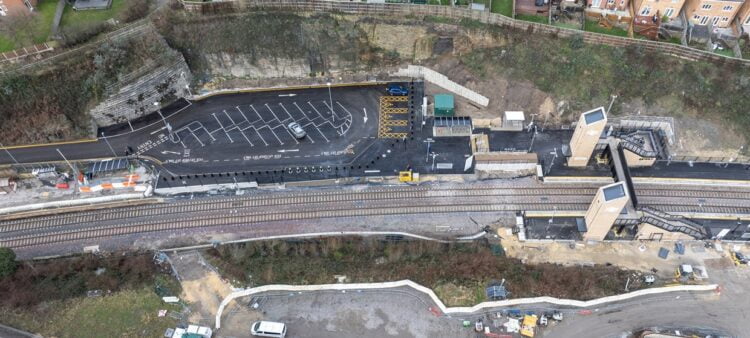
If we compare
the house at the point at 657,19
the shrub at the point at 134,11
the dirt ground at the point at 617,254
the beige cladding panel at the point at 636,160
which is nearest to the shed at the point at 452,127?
the dirt ground at the point at 617,254

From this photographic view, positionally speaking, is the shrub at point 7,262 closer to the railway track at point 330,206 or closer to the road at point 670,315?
the railway track at point 330,206

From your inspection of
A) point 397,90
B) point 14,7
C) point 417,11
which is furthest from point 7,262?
point 417,11

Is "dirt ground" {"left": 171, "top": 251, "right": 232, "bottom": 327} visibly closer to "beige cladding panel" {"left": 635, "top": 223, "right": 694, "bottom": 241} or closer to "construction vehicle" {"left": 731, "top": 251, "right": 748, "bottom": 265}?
"beige cladding panel" {"left": 635, "top": 223, "right": 694, "bottom": 241}

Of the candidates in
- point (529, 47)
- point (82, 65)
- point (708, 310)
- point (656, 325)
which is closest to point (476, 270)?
point (656, 325)

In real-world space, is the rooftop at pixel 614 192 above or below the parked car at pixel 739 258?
above

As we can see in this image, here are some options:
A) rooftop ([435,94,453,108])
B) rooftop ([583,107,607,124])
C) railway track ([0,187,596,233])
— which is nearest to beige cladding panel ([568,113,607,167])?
rooftop ([583,107,607,124])

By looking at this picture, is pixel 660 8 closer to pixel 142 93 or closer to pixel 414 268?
pixel 414 268
